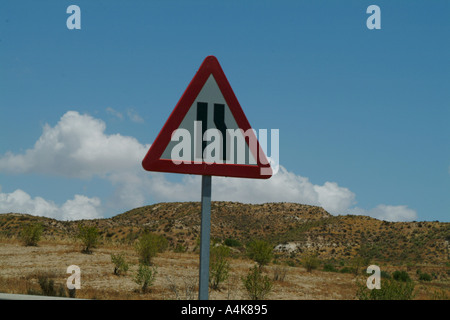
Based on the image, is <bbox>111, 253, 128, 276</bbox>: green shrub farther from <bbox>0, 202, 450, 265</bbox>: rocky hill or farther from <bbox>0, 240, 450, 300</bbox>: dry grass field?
<bbox>0, 202, 450, 265</bbox>: rocky hill

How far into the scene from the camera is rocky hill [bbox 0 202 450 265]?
185 feet

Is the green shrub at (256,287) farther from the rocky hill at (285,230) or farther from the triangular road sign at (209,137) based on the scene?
the rocky hill at (285,230)

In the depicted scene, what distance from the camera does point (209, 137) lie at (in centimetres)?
343

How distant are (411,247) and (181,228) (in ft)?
102

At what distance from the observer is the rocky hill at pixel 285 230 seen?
56.5 metres

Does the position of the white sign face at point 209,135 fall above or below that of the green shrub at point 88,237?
above

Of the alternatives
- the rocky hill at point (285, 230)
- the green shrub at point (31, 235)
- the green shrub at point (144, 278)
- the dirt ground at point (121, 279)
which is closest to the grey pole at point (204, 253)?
the dirt ground at point (121, 279)

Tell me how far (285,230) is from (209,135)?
72.8 m

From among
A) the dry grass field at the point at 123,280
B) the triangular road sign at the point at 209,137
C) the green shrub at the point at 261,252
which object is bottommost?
the dry grass field at the point at 123,280

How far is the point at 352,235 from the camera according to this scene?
6875 cm

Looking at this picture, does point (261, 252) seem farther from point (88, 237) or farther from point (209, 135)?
point (209, 135)

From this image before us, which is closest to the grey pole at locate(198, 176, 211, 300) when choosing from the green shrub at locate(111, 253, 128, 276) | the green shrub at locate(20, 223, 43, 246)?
the green shrub at locate(111, 253, 128, 276)

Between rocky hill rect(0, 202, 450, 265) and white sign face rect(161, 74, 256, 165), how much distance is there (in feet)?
137
